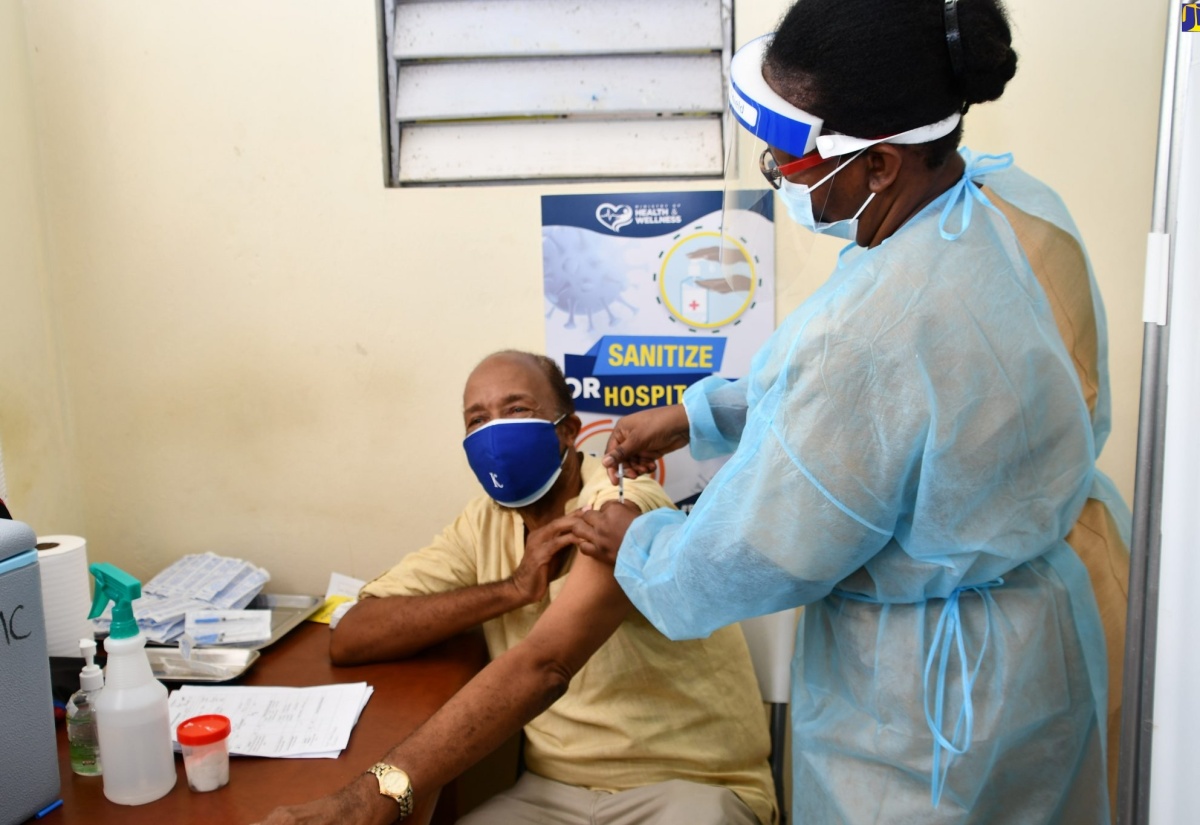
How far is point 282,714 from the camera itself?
4.83ft

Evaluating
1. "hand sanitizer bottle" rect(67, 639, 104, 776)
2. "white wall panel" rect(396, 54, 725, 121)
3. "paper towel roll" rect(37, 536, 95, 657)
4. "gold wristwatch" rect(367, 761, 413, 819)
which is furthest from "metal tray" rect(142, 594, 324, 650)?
"white wall panel" rect(396, 54, 725, 121)

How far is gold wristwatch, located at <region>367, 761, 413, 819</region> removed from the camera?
3.89ft

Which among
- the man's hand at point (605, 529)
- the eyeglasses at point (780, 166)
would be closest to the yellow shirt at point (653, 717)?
the man's hand at point (605, 529)

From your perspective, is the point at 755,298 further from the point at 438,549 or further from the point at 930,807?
the point at 930,807

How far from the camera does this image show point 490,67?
2016 millimetres

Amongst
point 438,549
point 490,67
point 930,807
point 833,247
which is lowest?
point 930,807

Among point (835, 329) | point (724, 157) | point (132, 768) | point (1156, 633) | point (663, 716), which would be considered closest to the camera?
point (1156, 633)

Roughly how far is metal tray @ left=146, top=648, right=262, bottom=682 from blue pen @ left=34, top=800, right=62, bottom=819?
42cm

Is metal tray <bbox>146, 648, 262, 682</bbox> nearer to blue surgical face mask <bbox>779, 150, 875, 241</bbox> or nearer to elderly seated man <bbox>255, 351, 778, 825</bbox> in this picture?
elderly seated man <bbox>255, 351, 778, 825</bbox>

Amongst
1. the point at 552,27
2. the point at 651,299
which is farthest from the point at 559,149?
the point at 651,299

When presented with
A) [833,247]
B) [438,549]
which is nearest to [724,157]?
[833,247]

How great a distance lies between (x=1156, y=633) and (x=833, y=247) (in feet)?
4.24

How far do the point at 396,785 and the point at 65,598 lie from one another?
786 millimetres

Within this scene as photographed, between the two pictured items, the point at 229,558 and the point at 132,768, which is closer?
the point at 132,768
